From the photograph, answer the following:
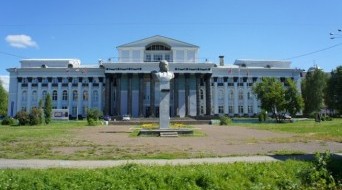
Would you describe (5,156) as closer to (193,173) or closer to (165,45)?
(193,173)

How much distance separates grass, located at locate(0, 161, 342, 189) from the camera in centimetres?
893

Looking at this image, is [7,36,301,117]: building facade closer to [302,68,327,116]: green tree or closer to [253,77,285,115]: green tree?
[302,68,327,116]: green tree

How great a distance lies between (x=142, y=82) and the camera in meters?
87.2

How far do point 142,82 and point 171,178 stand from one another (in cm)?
7805

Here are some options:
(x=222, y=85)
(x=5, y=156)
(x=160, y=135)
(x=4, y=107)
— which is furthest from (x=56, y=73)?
(x=5, y=156)

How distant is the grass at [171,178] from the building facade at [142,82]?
242 feet

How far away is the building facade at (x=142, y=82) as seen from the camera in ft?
284

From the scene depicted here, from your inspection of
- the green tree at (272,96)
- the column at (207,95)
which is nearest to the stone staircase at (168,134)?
the green tree at (272,96)

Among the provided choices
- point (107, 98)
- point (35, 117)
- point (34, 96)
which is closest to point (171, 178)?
point (35, 117)

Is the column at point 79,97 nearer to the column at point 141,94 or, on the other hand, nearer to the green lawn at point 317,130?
the column at point 141,94

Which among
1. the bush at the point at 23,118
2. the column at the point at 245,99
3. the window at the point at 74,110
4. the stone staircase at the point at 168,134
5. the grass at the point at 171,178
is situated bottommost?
the grass at the point at 171,178

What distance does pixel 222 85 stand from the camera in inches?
3789

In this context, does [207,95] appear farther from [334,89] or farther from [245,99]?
[334,89]

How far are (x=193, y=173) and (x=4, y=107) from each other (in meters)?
107
